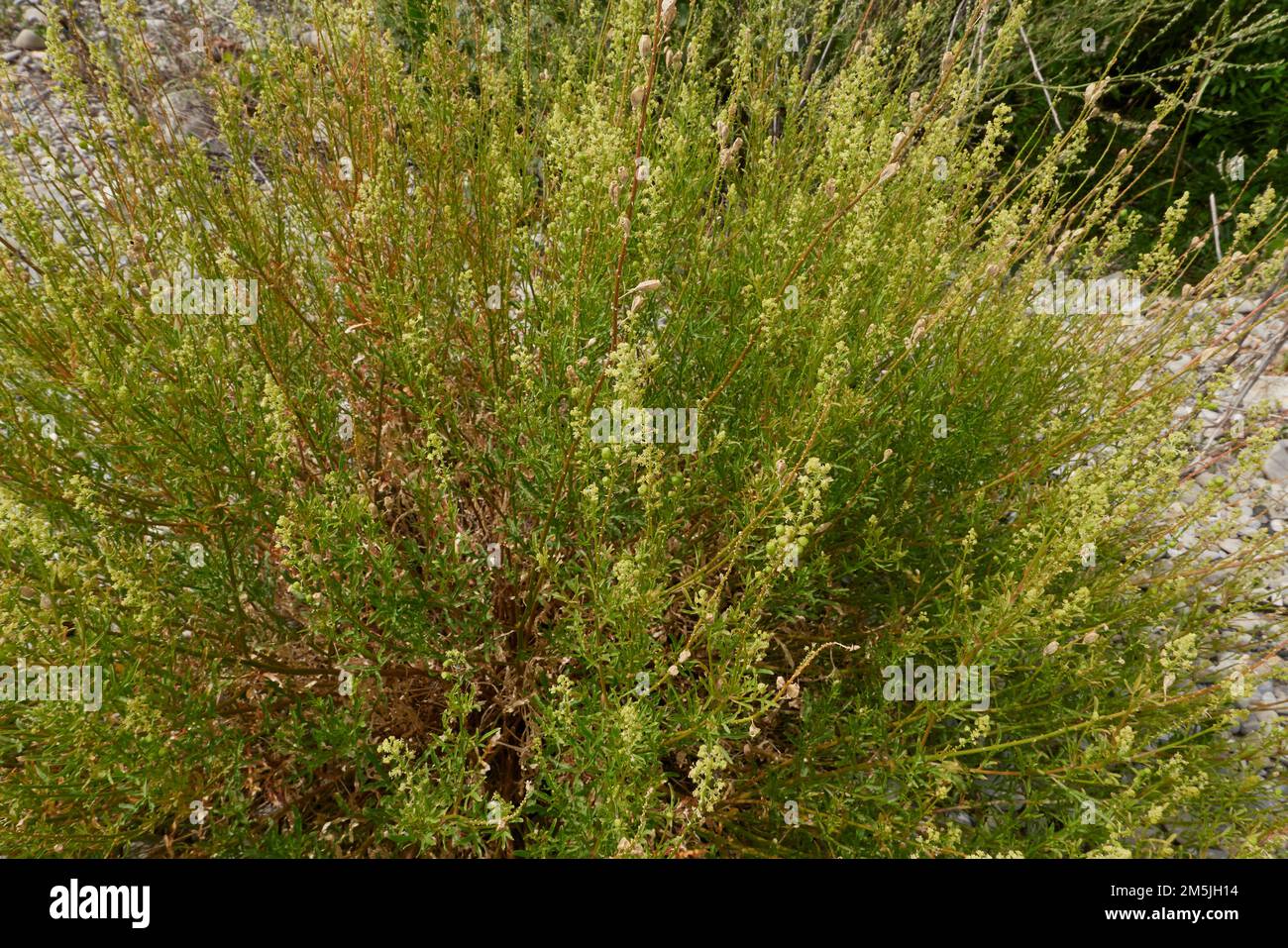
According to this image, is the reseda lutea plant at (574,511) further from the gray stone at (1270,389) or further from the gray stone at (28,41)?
the gray stone at (28,41)

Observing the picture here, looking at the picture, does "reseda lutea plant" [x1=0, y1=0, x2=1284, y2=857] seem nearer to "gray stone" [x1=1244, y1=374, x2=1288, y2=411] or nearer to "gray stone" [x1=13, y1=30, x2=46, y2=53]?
"gray stone" [x1=1244, y1=374, x2=1288, y2=411]

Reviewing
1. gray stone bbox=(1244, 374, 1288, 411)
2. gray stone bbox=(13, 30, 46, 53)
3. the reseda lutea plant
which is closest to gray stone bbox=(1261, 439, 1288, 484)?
gray stone bbox=(1244, 374, 1288, 411)

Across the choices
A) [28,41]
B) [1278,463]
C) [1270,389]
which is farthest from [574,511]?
[28,41]

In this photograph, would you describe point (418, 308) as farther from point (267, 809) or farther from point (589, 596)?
point (267, 809)

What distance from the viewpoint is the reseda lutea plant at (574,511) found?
151 cm

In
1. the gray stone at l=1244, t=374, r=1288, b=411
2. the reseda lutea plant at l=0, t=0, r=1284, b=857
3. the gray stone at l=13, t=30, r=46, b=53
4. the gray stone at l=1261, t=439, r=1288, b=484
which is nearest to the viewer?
the reseda lutea plant at l=0, t=0, r=1284, b=857

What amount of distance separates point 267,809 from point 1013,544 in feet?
7.00

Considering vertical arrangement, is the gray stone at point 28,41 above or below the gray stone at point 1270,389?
above

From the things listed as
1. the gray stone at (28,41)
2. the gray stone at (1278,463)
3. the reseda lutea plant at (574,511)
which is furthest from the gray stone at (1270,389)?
the gray stone at (28,41)

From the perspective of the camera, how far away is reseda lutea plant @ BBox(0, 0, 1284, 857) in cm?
151
